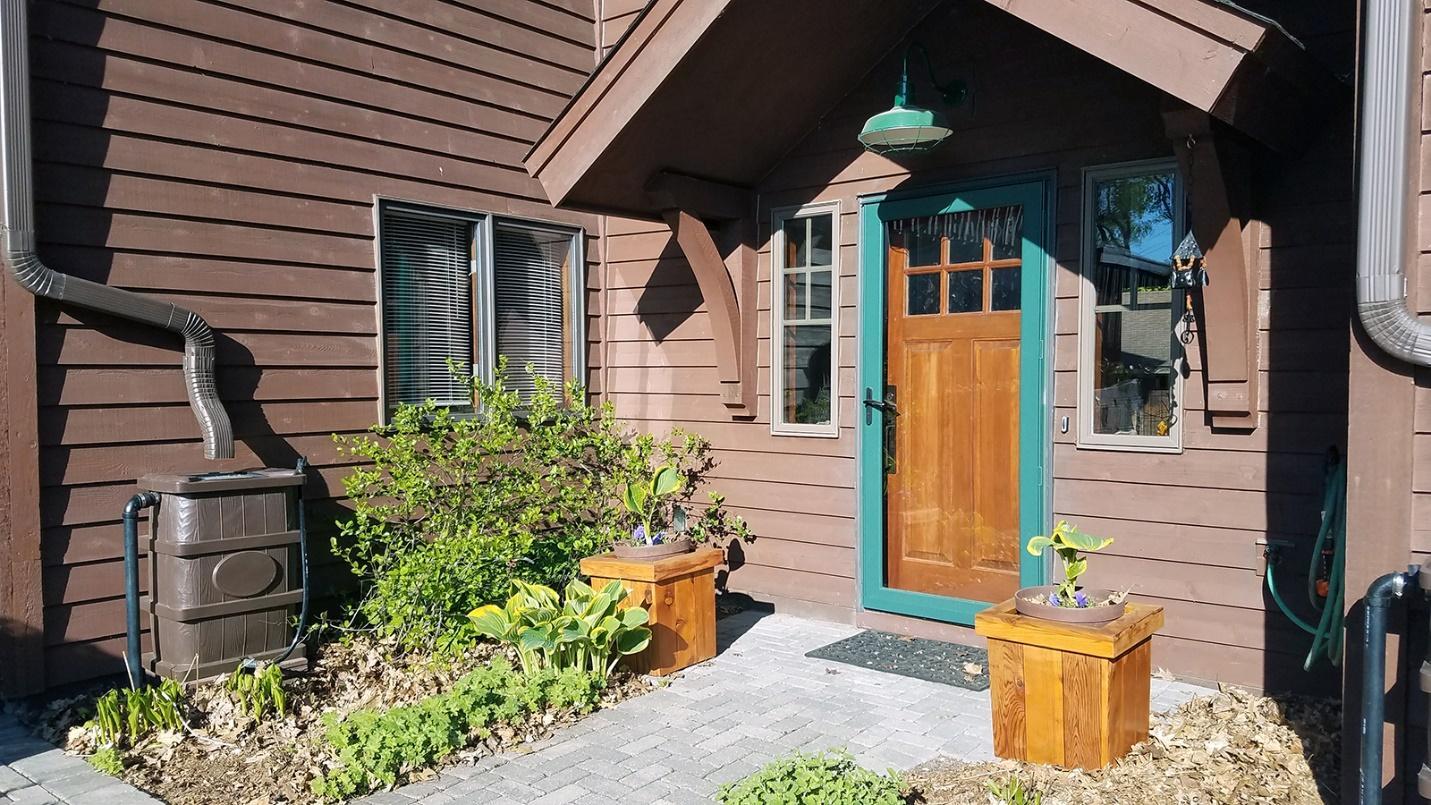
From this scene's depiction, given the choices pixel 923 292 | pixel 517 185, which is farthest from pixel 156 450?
pixel 923 292

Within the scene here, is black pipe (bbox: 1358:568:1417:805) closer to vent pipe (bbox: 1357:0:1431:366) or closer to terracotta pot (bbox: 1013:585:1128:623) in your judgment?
vent pipe (bbox: 1357:0:1431:366)

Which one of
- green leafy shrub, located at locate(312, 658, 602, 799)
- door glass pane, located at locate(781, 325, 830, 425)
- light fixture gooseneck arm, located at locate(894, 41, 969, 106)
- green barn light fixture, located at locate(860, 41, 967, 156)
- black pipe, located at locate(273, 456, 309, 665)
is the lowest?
green leafy shrub, located at locate(312, 658, 602, 799)

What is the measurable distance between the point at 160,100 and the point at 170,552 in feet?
6.58

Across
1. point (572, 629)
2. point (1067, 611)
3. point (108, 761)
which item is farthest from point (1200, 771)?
point (108, 761)

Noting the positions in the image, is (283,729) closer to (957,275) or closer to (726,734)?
(726,734)

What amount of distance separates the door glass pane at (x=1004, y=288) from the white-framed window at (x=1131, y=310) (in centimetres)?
36

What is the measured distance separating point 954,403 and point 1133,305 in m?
0.99

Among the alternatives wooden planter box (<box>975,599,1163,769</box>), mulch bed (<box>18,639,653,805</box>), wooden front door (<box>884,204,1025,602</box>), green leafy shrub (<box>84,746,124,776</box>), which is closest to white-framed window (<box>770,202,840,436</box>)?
wooden front door (<box>884,204,1025,602</box>)

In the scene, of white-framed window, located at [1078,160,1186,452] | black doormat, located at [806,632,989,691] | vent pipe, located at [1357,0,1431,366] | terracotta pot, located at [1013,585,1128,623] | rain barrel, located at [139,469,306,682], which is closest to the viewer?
vent pipe, located at [1357,0,1431,366]

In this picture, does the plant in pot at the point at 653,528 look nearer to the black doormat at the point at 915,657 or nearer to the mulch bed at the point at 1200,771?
the black doormat at the point at 915,657

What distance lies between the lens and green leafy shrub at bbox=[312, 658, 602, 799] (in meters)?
3.45

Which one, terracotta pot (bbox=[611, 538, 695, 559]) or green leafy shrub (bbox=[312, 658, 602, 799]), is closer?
green leafy shrub (bbox=[312, 658, 602, 799])

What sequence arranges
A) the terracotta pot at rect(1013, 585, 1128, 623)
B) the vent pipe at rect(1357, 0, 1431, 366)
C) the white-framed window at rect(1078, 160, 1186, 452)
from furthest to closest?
the white-framed window at rect(1078, 160, 1186, 452) < the terracotta pot at rect(1013, 585, 1128, 623) < the vent pipe at rect(1357, 0, 1431, 366)

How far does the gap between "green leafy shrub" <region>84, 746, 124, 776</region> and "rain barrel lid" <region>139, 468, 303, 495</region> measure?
1050 millimetres
